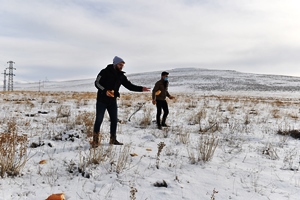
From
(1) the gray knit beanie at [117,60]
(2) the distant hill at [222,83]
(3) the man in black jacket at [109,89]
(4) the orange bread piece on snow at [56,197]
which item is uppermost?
(2) the distant hill at [222,83]

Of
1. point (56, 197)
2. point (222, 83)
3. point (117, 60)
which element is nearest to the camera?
point (56, 197)

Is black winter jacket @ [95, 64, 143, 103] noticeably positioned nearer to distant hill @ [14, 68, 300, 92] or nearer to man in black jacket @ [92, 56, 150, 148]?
man in black jacket @ [92, 56, 150, 148]

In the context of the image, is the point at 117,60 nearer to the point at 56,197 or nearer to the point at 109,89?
the point at 109,89

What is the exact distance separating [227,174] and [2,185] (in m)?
3.13

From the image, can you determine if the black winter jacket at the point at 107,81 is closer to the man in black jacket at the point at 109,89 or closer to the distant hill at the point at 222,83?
the man in black jacket at the point at 109,89

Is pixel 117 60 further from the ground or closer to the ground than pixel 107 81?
further from the ground

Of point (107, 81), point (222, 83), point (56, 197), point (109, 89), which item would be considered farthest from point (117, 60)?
point (222, 83)

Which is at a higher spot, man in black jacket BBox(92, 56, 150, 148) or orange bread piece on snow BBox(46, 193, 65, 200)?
man in black jacket BBox(92, 56, 150, 148)

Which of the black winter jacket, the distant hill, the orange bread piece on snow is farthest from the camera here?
the distant hill

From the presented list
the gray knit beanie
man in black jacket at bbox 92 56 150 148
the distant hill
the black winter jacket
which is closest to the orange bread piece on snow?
man in black jacket at bbox 92 56 150 148

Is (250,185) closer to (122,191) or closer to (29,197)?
(122,191)

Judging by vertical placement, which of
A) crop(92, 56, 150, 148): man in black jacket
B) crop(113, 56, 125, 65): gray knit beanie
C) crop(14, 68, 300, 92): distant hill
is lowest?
crop(92, 56, 150, 148): man in black jacket

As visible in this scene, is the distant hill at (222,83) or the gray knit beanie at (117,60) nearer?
the gray knit beanie at (117,60)

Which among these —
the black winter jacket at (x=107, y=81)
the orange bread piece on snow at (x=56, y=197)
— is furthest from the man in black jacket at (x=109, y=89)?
the orange bread piece on snow at (x=56, y=197)
